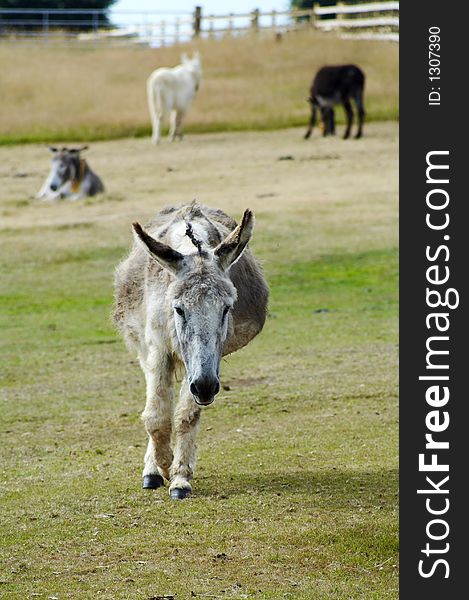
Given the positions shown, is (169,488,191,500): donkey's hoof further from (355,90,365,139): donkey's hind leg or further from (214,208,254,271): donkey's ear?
(355,90,365,139): donkey's hind leg

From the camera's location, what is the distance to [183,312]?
7.32 metres

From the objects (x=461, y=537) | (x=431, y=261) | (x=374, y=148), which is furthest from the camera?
(x=374, y=148)

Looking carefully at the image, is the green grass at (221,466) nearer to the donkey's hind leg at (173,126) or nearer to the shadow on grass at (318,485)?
the shadow on grass at (318,485)

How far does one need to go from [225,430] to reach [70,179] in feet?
57.0

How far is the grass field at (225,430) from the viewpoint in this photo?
6859mm

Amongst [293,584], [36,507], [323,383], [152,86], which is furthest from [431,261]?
[152,86]

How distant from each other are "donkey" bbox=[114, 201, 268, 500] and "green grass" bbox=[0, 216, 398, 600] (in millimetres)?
410

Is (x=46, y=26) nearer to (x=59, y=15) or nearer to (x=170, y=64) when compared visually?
(x=59, y=15)

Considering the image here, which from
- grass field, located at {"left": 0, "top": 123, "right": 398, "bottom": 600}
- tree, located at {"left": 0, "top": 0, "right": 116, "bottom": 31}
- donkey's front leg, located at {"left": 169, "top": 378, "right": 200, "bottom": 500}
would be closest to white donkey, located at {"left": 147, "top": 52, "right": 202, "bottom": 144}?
grass field, located at {"left": 0, "top": 123, "right": 398, "bottom": 600}

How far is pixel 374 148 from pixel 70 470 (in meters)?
25.2

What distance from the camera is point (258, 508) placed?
7.85m

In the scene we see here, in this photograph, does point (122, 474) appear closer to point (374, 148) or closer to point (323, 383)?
point (323, 383)

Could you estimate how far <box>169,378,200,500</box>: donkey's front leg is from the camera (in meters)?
8.14

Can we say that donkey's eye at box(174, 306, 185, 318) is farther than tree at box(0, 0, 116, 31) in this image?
No
